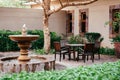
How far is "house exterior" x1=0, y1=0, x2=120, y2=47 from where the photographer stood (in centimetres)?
1633

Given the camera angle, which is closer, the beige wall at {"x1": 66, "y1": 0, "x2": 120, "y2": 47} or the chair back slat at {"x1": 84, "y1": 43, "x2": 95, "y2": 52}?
the chair back slat at {"x1": 84, "y1": 43, "x2": 95, "y2": 52}

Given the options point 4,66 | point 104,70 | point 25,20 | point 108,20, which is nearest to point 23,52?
point 4,66

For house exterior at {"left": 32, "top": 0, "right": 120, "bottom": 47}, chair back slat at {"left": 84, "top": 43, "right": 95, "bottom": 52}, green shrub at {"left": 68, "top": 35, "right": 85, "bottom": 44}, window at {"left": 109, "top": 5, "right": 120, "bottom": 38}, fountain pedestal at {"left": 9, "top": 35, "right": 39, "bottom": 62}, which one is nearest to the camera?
fountain pedestal at {"left": 9, "top": 35, "right": 39, "bottom": 62}

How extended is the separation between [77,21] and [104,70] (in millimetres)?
14065

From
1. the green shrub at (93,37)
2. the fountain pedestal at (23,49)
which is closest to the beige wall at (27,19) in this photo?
the green shrub at (93,37)

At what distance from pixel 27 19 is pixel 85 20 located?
3.82 m

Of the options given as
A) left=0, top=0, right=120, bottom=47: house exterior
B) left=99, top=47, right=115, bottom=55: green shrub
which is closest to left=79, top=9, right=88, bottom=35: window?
left=0, top=0, right=120, bottom=47: house exterior

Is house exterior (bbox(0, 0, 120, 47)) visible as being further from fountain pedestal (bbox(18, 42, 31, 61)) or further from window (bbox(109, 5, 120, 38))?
fountain pedestal (bbox(18, 42, 31, 61))

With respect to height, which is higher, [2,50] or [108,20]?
[108,20]

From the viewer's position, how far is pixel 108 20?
1628 centimetres

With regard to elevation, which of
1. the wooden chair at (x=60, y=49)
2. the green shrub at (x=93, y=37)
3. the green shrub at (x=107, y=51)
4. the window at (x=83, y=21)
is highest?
the window at (x=83, y=21)

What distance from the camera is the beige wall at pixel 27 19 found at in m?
18.2

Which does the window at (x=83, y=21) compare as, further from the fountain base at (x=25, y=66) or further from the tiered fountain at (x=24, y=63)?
the fountain base at (x=25, y=66)

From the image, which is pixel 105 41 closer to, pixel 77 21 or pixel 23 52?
pixel 77 21
